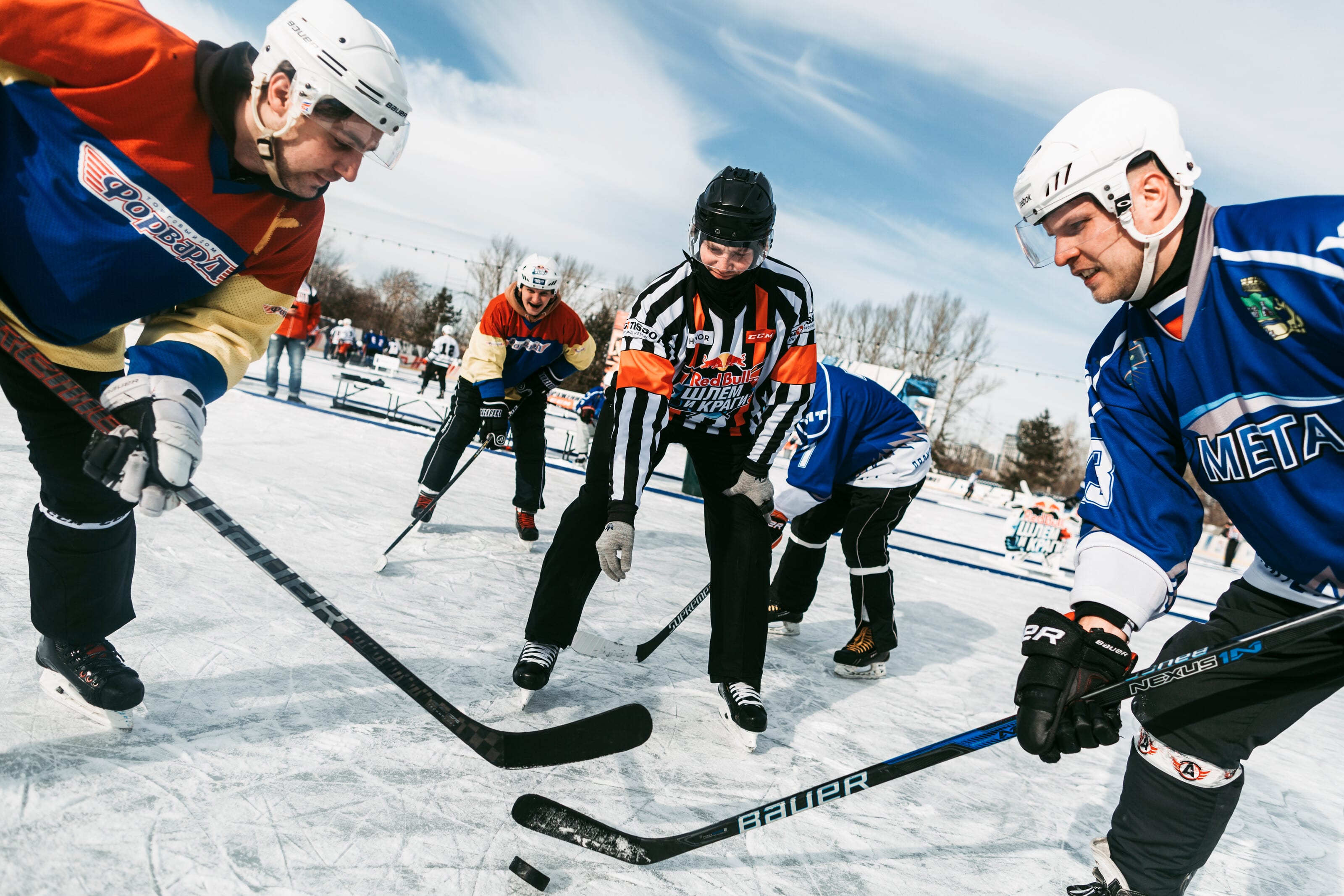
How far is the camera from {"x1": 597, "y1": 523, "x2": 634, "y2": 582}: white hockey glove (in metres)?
2.09

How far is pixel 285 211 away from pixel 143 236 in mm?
264

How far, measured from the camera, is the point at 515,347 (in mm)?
4199

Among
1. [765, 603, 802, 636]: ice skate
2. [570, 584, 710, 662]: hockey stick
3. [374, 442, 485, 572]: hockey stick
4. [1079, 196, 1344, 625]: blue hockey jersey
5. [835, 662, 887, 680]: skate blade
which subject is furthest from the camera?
[765, 603, 802, 636]: ice skate

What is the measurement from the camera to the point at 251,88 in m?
1.43

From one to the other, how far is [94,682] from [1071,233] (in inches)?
84.9

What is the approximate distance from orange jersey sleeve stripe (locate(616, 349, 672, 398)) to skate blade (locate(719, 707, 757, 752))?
3.21 ft

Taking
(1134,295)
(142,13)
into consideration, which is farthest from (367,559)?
(1134,295)

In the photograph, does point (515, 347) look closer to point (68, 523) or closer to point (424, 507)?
point (424, 507)

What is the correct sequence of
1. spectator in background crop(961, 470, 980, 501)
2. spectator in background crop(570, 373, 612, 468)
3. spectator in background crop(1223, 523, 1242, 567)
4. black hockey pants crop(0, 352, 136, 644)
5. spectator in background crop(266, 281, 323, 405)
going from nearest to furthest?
black hockey pants crop(0, 352, 136, 644)
spectator in background crop(570, 373, 612, 468)
spectator in background crop(266, 281, 323, 405)
spectator in background crop(1223, 523, 1242, 567)
spectator in background crop(961, 470, 980, 501)

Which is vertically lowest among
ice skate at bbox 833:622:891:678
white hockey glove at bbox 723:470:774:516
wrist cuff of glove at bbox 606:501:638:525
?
ice skate at bbox 833:622:891:678

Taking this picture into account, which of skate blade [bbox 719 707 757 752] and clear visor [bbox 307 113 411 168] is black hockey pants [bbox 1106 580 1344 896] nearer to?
skate blade [bbox 719 707 757 752]

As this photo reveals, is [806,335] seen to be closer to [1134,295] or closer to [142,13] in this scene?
[1134,295]

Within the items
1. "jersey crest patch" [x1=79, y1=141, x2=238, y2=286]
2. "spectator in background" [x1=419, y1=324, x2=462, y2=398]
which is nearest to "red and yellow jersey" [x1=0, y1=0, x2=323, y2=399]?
"jersey crest patch" [x1=79, y1=141, x2=238, y2=286]

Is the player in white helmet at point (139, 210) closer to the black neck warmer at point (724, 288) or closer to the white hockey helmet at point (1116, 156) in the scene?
the black neck warmer at point (724, 288)
